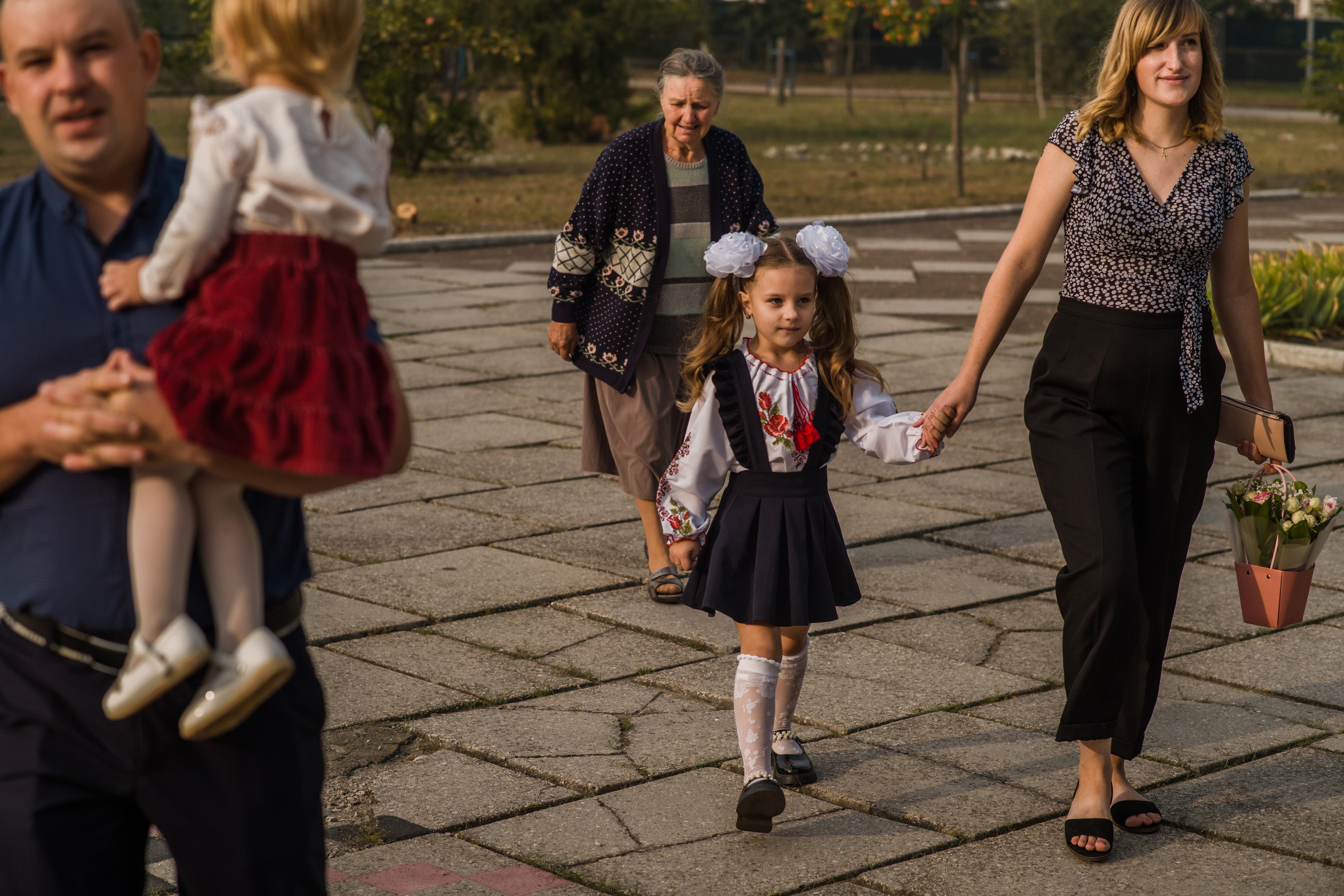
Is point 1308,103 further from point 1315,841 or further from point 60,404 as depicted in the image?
point 60,404

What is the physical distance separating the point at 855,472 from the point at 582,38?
20.1m

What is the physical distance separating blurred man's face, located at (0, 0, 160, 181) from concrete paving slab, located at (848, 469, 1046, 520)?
15.3ft

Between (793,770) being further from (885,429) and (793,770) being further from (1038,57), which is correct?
(1038,57)

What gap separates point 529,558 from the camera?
5.59 metres

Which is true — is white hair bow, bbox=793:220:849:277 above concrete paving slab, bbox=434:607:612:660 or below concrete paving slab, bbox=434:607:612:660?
above

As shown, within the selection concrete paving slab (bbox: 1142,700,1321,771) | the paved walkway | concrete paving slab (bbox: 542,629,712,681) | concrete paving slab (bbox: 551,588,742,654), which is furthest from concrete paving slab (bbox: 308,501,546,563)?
concrete paving slab (bbox: 1142,700,1321,771)

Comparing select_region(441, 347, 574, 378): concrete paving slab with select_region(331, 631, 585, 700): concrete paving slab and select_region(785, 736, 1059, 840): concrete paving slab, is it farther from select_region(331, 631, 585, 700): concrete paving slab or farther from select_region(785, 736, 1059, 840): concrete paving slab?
select_region(785, 736, 1059, 840): concrete paving slab

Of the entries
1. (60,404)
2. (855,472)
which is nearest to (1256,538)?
(60,404)

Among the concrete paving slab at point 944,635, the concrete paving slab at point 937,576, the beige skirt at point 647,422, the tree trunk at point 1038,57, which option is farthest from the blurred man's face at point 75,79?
the tree trunk at point 1038,57

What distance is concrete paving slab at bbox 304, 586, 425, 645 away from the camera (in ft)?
15.7

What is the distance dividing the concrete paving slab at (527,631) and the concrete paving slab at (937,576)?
36.3 inches

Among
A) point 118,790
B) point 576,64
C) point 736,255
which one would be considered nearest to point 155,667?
point 118,790

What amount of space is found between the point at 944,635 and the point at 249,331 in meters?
3.30

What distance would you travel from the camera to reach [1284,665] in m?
4.63
